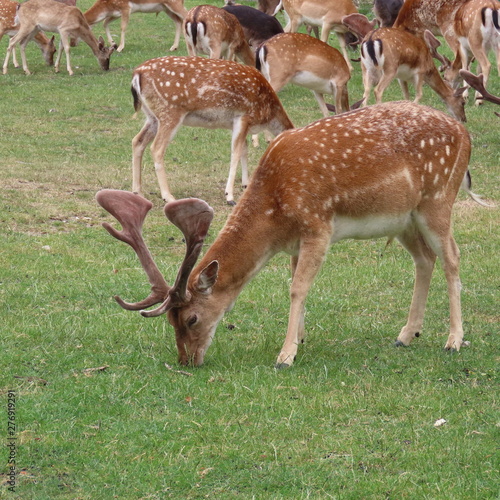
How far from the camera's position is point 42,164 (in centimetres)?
1112

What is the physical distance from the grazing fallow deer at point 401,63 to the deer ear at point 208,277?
26.8 feet

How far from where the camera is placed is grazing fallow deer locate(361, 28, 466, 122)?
12945 mm

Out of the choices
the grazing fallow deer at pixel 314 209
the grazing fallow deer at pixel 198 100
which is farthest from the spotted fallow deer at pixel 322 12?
the grazing fallow deer at pixel 314 209

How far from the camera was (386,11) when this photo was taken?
17.9m

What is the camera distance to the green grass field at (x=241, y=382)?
3883 millimetres

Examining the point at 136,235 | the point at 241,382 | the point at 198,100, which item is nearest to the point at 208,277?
the point at 136,235

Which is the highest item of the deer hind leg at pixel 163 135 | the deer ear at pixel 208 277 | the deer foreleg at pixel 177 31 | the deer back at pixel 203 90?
the deer ear at pixel 208 277

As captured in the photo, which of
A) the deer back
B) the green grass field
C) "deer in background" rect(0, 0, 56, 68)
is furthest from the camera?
"deer in background" rect(0, 0, 56, 68)

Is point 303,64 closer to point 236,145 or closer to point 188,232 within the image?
point 236,145

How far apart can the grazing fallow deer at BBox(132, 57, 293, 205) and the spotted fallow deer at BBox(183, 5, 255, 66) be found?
4554mm

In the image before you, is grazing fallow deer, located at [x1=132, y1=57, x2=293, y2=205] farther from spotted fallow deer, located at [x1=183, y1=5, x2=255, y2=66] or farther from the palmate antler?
spotted fallow deer, located at [x1=183, y1=5, x2=255, y2=66]

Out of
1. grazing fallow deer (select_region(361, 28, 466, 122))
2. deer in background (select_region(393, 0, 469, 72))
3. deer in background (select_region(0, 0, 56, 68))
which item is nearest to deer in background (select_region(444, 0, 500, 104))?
deer in background (select_region(393, 0, 469, 72))

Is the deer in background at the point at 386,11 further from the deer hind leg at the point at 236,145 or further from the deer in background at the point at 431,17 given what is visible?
the deer hind leg at the point at 236,145

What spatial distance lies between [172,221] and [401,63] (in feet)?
28.9
